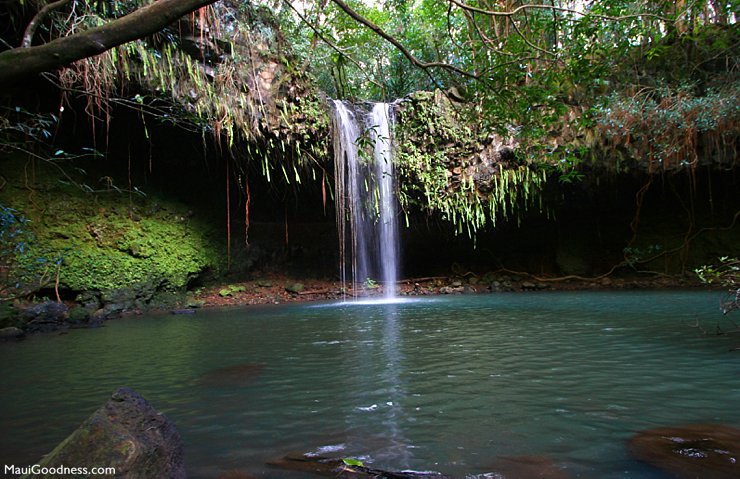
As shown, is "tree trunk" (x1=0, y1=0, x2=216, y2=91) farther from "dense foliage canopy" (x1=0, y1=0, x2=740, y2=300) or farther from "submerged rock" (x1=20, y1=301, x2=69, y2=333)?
"submerged rock" (x1=20, y1=301, x2=69, y2=333)

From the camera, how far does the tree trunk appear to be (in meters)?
1.85

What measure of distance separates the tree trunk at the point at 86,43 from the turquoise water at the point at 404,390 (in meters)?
1.81

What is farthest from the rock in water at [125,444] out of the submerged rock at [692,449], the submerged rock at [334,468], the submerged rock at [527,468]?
the submerged rock at [692,449]

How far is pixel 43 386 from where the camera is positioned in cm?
321

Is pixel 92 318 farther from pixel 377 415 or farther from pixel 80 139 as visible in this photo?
pixel 377 415

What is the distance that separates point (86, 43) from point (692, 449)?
10.9 feet

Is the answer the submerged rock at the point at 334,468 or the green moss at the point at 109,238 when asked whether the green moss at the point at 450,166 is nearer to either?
the green moss at the point at 109,238

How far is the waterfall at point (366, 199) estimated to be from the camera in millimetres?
10549

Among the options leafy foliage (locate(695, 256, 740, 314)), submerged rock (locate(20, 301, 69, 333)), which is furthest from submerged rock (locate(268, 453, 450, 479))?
submerged rock (locate(20, 301, 69, 333))

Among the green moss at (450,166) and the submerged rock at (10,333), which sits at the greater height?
the green moss at (450,166)

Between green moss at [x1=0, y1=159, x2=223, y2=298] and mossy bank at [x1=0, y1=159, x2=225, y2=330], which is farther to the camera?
green moss at [x1=0, y1=159, x2=223, y2=298]

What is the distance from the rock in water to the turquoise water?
0.18m

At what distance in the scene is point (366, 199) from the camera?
11328 millimetres

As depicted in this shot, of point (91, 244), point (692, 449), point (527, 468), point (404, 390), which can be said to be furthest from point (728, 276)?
point (91, 244)
